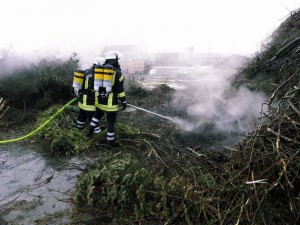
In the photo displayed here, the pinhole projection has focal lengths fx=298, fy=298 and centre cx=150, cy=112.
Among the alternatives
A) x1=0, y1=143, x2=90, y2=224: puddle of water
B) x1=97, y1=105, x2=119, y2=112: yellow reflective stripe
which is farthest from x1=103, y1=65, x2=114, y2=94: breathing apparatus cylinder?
x1=0, y1=143, x2=90, y2=224: puddle of water

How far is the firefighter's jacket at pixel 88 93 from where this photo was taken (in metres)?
6.26

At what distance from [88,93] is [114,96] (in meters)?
0.59

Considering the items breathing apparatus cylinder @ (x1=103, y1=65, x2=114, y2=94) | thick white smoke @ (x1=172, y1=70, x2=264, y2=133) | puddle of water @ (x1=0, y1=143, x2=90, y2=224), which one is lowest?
puddle of water @ (x1=0, y1=143, x2=90, y2=224)

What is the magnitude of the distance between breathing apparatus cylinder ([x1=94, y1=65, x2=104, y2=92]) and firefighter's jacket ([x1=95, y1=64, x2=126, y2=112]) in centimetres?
35

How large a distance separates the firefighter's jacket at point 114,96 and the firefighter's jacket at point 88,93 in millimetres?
195

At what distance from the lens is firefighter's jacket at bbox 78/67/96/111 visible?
6.26 meters

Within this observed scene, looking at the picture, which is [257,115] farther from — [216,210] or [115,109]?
[216,210]

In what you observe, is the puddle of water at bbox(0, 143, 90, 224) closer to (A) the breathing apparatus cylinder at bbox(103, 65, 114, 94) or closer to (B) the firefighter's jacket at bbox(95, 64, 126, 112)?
(B) the firefighter's jacket at bbox(95, 64, 126, 112)

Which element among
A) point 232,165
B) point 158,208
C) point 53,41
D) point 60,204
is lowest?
point 60,204

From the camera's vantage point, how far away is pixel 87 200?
4223 mm

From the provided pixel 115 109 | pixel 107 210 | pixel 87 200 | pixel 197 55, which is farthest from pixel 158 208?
pixel 197 55

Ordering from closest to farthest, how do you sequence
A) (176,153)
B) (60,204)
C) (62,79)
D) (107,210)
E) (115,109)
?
(107,210) < (60,204) < (176,153) < (115,109) < (62,79)

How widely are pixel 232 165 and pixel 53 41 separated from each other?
9209 mm

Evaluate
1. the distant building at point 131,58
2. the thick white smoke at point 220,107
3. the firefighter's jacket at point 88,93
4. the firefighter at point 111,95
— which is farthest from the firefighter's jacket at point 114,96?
the distant building at point 131,58
